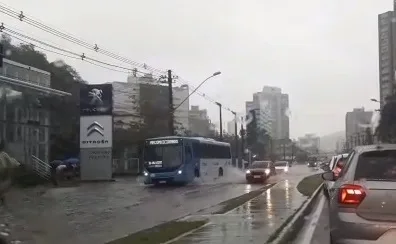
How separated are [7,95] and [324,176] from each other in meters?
33.6

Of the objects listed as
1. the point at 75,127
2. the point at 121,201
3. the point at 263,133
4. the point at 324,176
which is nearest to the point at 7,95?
the point at 121,201

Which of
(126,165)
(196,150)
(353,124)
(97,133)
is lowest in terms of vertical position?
(126,165)

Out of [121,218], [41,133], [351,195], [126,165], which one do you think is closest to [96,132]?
[41,133]

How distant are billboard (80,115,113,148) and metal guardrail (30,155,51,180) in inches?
116

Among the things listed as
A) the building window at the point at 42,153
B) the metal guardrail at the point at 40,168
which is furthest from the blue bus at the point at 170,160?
the building window at the point at 42,153

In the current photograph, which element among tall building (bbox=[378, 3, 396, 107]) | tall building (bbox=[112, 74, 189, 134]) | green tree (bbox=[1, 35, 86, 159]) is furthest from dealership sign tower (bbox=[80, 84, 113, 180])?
tall building (bbox=[378, 3, 396, 107])

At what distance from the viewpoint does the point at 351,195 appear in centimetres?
691

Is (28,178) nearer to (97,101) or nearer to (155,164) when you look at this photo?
(97,101)

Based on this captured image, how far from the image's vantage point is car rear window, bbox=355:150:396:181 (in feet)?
23.5

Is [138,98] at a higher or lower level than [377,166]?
higher

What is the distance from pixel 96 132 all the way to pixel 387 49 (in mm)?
55252

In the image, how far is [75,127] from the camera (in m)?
66.3

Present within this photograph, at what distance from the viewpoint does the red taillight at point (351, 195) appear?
6828 mm

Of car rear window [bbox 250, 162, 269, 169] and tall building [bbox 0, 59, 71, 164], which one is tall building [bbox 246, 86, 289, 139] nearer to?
car rear window [bbox 250, 162, 269, 169]
